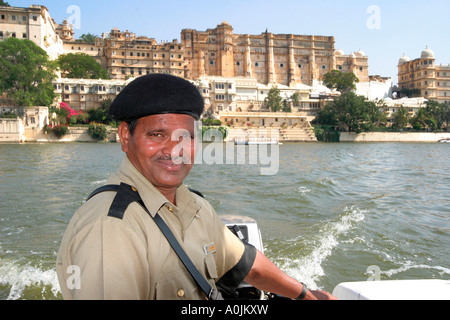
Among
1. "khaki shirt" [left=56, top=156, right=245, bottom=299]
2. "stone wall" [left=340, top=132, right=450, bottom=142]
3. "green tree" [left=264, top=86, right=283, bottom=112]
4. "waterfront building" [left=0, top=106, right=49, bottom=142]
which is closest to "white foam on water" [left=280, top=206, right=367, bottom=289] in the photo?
"khaki shirt" [left=56, top=156, right=245, bottom=299]

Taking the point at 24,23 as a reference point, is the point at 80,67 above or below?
below

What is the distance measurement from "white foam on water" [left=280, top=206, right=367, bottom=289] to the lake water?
18 mm

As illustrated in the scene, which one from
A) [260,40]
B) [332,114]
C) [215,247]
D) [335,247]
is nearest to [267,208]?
[335,247]

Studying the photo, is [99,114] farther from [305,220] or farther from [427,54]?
[427,54]

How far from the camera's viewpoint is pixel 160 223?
61.9 inches

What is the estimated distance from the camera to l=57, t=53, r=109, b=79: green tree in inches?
2282

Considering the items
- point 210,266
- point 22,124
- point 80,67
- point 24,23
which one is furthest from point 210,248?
point 80,67

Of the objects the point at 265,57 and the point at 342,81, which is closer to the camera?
the point at 342,81

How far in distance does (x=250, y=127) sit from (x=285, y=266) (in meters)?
47.9

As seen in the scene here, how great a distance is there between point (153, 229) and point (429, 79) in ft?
290

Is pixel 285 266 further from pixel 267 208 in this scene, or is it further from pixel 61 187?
pixel 61 187

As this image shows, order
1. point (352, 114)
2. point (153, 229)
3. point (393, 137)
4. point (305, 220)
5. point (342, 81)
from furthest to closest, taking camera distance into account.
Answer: point (342, 81)
point (393, 137)
point (352, 114)
point (305, 220)
point (153, 229)
